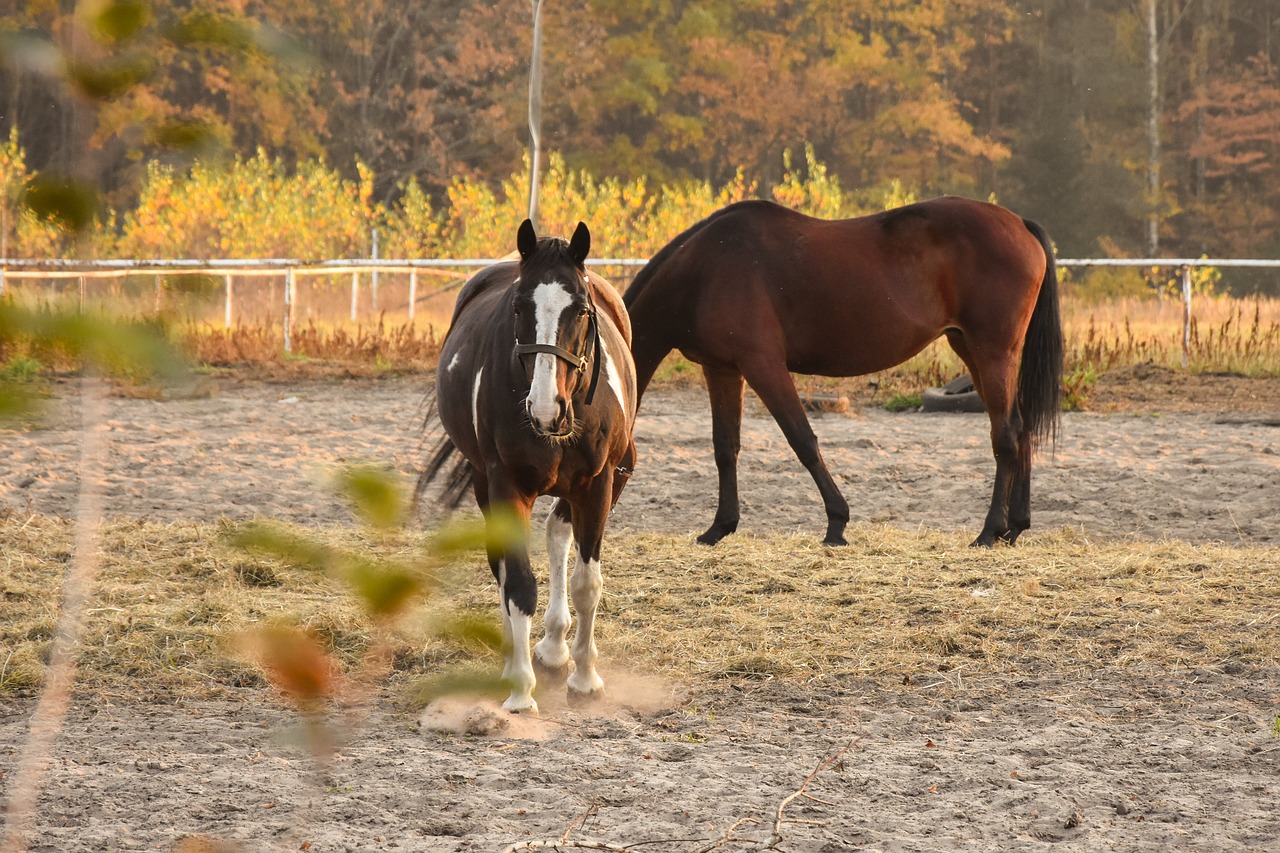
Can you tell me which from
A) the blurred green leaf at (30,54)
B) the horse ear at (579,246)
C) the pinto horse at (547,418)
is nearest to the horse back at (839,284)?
the pinto horse at (547,418)

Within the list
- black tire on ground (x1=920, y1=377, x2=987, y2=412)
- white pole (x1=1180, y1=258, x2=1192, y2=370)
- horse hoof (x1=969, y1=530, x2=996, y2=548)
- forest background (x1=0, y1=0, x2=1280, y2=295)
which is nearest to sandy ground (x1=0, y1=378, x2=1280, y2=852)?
horse hoof (x1=969, y1=530, x2=996, y2=548)

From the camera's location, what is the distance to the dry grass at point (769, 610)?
5.08 meters

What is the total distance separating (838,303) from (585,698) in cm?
338

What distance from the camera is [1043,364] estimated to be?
7684 millimetres

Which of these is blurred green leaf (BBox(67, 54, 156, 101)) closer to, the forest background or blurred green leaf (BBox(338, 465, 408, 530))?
blurred green leaf (BBox(338, 465, 408, 530))

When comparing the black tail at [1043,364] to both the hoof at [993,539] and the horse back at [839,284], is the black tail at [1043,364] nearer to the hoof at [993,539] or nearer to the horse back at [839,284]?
the horse back at [839,284]

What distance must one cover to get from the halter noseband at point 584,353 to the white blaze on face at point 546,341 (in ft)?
0.08

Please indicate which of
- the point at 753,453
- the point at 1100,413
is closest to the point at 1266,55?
the point at 1100,413

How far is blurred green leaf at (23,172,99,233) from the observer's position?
122 centimetres

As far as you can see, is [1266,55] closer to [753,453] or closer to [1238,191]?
[1238,191]

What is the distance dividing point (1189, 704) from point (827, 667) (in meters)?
1.23

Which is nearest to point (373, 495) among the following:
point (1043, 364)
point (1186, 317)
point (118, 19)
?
point (118, 19)

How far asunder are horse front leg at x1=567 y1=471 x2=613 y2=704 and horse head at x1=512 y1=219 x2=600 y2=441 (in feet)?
1.29

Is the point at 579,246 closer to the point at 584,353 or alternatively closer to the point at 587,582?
the point at 584,353
